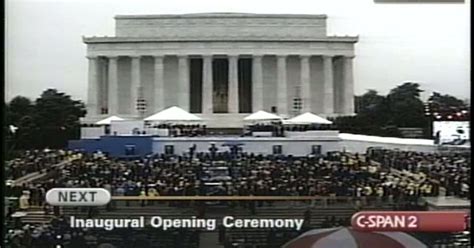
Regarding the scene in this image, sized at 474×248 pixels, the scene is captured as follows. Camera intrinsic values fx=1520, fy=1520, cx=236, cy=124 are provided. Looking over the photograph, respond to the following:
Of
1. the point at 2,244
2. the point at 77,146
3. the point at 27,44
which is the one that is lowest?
the point at 2,244

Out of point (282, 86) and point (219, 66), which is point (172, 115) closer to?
point (219, 66)

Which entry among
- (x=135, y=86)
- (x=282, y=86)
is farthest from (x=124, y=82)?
(x=282, y=86)

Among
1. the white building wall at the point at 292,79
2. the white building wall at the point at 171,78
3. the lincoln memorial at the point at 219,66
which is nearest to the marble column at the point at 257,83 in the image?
the lincoln memorial at the point at 219,66

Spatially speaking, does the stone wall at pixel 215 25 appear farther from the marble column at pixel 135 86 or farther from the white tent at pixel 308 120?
the white tent at pixel 308 120

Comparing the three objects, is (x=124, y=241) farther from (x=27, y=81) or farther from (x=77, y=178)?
(x=27, y=81)

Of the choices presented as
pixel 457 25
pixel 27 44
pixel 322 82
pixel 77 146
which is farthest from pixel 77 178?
pixel 457 25

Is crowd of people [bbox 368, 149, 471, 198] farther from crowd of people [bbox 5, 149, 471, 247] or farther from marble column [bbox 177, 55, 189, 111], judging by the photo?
marble column [bbox 177, 55, 189, 111]
